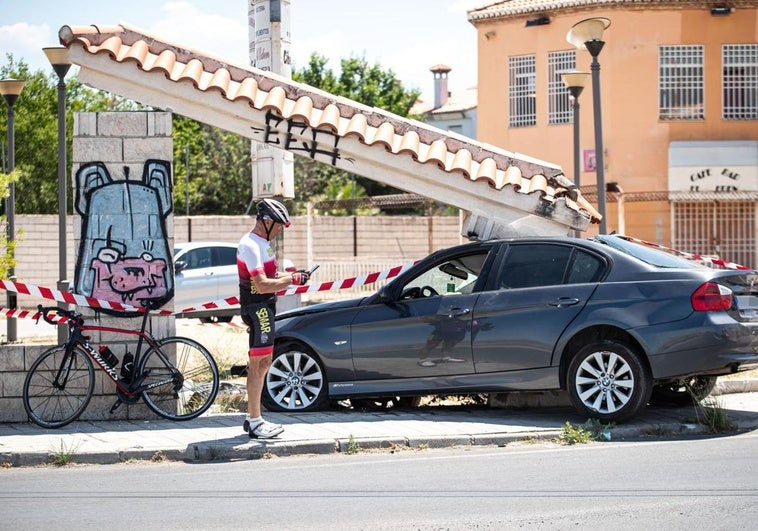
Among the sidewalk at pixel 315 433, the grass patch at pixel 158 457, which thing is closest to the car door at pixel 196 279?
the sidewalk at pixel 315 433

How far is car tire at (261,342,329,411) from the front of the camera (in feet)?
36.1

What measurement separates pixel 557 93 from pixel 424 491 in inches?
1014

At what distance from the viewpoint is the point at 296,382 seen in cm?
1106

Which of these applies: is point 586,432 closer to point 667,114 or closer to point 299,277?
point 299,277

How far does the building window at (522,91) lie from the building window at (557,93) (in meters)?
0.47

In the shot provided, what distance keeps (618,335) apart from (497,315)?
1.06 meters

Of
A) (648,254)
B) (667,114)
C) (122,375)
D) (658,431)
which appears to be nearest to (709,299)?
(648,254)

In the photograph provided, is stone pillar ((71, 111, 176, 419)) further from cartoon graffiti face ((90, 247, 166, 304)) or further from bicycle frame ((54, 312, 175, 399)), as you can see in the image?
bicycle frame ((54, 312, 175, 399))

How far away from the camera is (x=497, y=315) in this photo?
33.9 feet

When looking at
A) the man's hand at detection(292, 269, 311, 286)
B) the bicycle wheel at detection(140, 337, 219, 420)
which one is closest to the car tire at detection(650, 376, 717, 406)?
the man's hand at detection(292, 269, 311, 286)

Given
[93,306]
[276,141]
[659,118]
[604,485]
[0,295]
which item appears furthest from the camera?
[659,118]

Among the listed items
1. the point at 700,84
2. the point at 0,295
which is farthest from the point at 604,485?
the point at 700,84

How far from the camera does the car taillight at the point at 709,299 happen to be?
9.66 metres

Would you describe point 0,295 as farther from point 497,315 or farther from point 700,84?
point 497,315
